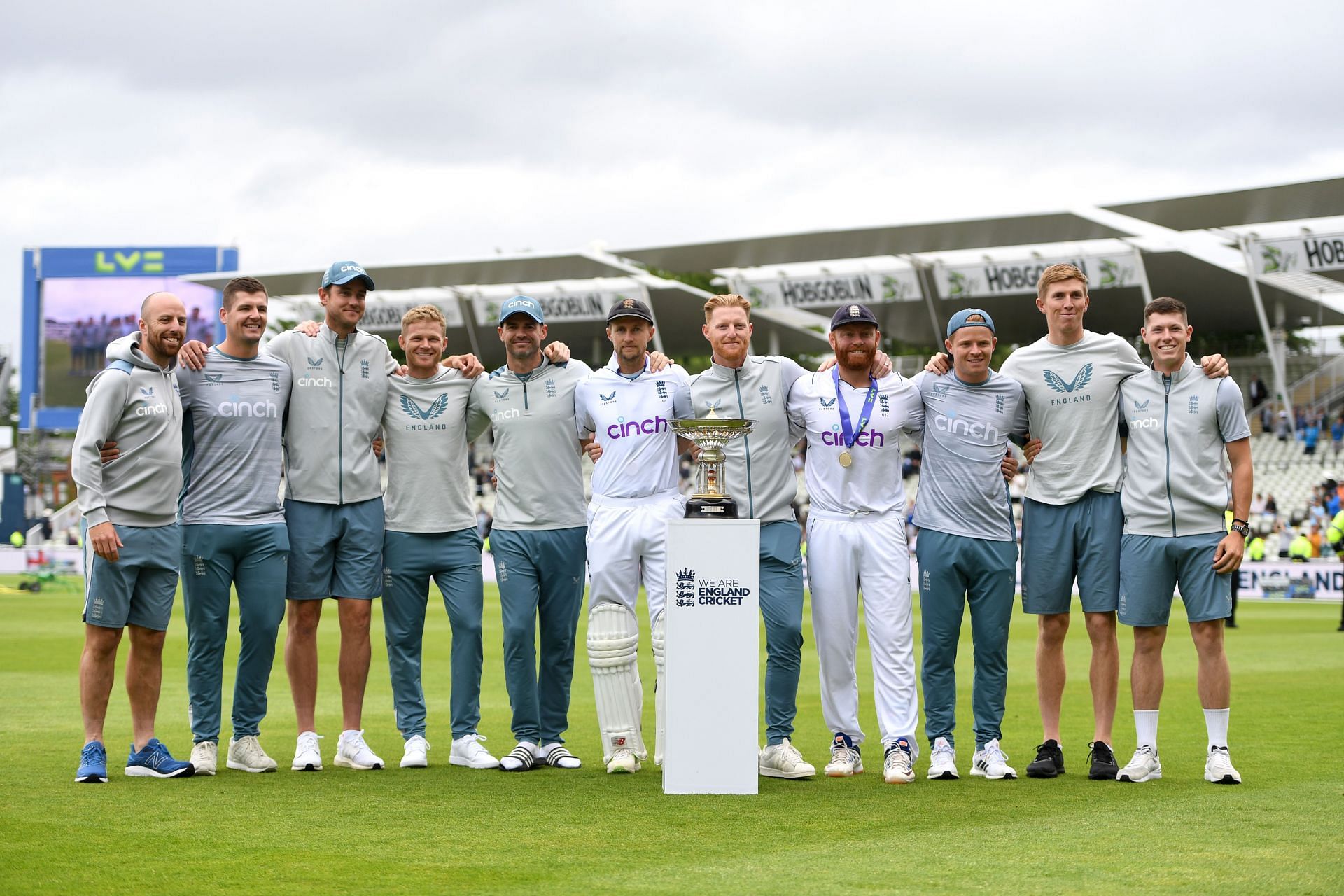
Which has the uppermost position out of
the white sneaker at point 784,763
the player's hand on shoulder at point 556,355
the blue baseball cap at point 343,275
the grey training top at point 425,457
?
the blue baseball cap at point 343,275

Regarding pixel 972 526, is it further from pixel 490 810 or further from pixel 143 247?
pixel 143 247

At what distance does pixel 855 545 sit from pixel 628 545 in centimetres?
113

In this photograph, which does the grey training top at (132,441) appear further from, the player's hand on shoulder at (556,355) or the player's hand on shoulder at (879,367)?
the player's hand on shoulder at (879,367)

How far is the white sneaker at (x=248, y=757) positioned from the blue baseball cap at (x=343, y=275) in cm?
233

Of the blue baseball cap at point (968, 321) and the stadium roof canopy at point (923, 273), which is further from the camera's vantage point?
the stadium roof canopy at point (923, 273)

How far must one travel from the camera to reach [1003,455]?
287 inches

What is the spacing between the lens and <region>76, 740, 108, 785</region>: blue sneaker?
259 inches

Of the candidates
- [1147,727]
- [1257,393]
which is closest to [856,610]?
[1147,727]

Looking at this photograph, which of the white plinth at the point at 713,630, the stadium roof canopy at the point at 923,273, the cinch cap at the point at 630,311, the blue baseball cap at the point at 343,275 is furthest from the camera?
the stadium roof canopy at the point at 923,273

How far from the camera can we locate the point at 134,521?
22.4 feet

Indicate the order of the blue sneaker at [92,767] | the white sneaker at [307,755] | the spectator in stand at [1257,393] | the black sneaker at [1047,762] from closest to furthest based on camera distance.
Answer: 1. the blue sneaker at [92,767]
2. the black sneaker at [1047,762]
3. the white sneaker at [307,755]
4. the spectator in stand at [1257,393]

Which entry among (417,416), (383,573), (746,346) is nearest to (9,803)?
(383,573)

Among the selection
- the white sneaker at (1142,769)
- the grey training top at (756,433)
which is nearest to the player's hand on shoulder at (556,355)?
the grey training top at (756,433)

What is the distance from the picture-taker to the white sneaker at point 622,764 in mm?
7074
